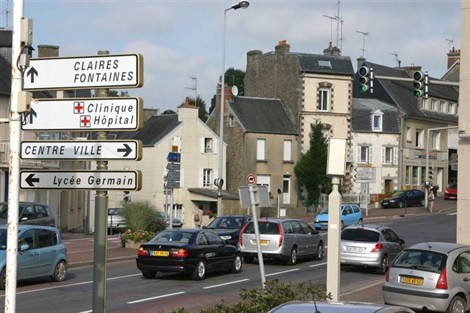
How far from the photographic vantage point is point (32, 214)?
112 ft

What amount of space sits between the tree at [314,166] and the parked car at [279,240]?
1406 inches

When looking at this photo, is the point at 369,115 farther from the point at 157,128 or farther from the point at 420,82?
the point at 420,82

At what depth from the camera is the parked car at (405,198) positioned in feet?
220

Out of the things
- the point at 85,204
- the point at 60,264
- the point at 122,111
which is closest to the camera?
the point at 122,111

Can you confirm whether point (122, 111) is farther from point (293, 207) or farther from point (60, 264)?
point (293, 207)

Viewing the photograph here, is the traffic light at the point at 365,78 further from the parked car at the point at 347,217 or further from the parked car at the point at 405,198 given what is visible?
the parked car at the point at 405,198

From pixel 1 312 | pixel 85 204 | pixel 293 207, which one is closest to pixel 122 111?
pixel 1 312

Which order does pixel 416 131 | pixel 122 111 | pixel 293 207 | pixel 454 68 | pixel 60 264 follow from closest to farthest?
pixel 122 111
pixel 60 264
pixel 293 207
pixel 416 131
pixel 454 68

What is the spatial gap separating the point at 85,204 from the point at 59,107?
44441 mm

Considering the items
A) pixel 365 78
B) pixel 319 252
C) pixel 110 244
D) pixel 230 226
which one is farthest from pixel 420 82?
pixel 110 244

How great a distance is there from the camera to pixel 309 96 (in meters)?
68.5

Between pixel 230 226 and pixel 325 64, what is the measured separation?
125ft

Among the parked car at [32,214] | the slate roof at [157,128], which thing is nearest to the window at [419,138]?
the slate roof at [157,128]

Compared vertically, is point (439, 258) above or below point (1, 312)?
above
